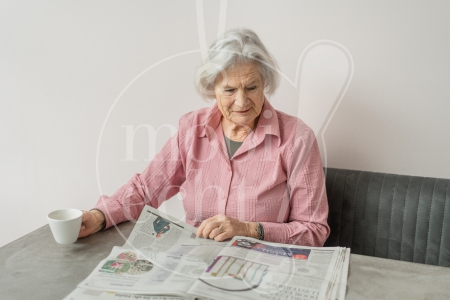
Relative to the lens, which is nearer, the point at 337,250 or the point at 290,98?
the point at 337,250

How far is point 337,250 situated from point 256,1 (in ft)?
3.32

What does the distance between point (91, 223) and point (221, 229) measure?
37cm

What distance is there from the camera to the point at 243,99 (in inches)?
54.9

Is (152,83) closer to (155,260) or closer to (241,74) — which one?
(241,74)

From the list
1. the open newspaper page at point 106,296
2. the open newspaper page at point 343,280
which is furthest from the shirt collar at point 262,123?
the open newspaper page at point 106,296

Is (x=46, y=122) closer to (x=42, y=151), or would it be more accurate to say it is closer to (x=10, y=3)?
(x=42, y=151)

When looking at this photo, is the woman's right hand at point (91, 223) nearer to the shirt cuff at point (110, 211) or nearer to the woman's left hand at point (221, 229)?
the shirt cuff at point (110, 211)

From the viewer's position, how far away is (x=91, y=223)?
1.23 m

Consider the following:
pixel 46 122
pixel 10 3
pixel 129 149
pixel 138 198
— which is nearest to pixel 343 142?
pixel 138 198

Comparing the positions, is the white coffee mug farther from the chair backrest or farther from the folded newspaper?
the chair backrest

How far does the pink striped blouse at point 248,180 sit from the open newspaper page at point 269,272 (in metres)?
0.19

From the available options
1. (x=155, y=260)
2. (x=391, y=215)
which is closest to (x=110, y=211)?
(x=155, y=260)

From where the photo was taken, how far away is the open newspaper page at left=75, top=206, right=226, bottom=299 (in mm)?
927

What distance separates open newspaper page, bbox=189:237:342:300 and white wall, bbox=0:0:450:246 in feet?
2.25
